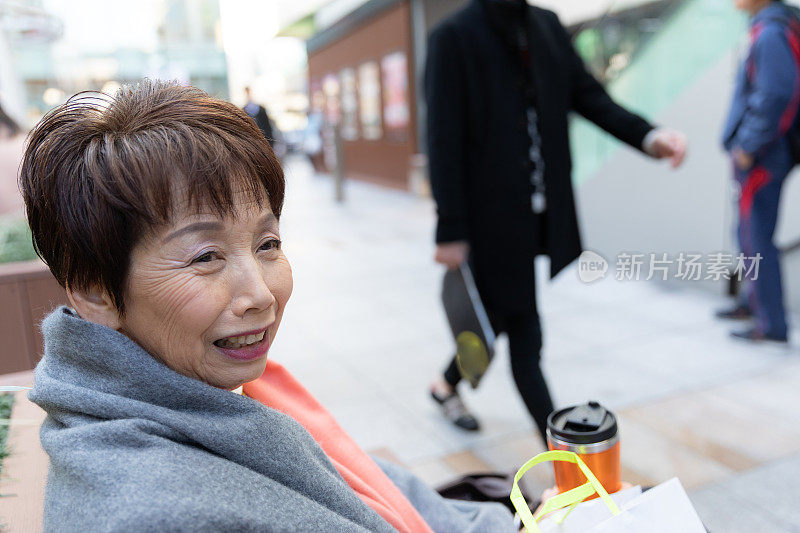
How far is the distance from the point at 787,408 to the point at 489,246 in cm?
172

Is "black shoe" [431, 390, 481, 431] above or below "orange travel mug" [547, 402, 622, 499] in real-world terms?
below

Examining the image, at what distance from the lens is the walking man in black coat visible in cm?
234

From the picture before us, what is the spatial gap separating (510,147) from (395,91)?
34.7 feet

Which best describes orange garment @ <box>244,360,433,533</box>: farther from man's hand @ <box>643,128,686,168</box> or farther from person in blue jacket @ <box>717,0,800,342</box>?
person in blue jacket @ <box>717,0,800,342</box>

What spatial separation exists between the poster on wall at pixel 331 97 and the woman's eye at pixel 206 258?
16.0m

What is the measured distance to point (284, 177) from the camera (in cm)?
104

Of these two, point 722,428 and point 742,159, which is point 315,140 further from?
point 722,428

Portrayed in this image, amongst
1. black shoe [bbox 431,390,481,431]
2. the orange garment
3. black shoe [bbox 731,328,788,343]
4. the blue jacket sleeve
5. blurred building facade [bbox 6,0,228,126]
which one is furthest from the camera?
blurred building facade [bbox 6,0,228,126]

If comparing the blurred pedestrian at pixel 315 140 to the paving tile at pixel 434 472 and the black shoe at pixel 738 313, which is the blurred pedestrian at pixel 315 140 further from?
the paving tile at pixel 434 472

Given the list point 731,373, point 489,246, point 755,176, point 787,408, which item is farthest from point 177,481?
point 755,176

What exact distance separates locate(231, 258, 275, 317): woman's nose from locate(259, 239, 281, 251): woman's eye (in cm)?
7

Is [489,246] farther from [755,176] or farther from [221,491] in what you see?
[755,176]

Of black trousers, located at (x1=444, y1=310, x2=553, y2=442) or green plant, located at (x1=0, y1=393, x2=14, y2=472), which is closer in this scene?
green plant, located at (x1=0, y1=393, x2=14, y2=472)

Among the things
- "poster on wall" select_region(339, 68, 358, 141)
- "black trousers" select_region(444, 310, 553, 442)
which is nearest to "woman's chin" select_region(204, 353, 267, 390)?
"black trousers" select_region(444, 310, 553, 442)
